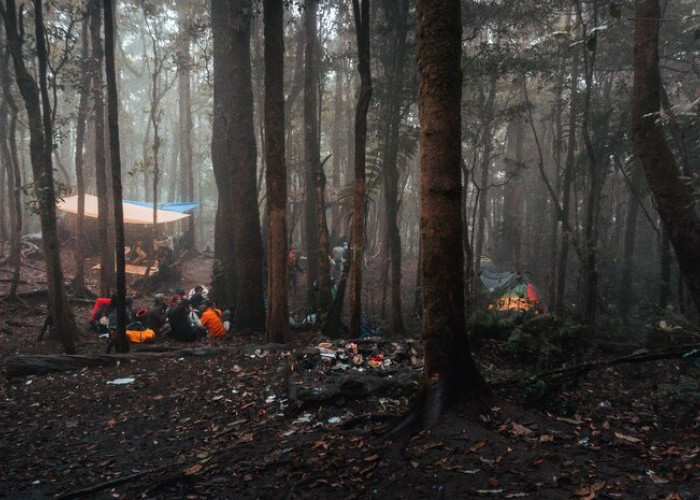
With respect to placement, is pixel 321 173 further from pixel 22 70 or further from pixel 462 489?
pixel 462 489

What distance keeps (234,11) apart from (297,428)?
7.17 metres

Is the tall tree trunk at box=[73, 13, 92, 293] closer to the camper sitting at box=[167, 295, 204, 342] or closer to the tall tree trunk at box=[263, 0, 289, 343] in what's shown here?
the camper sitting at box=[167, 295, 204, 342]

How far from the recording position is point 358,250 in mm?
7031

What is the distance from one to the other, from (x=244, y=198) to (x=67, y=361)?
3.82 m

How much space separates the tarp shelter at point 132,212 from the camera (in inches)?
687

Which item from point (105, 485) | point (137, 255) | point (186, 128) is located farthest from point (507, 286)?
point (186, 128)

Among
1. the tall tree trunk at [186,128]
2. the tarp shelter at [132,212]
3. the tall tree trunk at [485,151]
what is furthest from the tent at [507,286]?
the tall tree trunk at [186,128]

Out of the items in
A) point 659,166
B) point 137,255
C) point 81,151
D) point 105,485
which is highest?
point 81,151

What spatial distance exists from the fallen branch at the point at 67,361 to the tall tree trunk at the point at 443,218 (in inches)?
167

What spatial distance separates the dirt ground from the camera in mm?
2906

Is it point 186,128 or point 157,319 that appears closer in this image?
point 157,319

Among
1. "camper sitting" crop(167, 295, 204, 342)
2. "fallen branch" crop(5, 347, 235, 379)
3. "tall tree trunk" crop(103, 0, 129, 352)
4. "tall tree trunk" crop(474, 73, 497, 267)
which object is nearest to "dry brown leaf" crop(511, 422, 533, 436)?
"fallen branch" crop(5, 347, 235, 379)

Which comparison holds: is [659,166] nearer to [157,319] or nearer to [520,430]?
[520,430]

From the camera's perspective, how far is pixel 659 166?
597 centimetres
